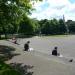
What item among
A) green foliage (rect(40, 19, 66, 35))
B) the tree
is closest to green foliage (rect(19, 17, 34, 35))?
green foliage (rect(40, 19, 66, 35))

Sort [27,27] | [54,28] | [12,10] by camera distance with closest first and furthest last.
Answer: [12,10] → [27,27] → [54,28]

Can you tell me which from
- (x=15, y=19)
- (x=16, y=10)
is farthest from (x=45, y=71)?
(x=15, y=19)

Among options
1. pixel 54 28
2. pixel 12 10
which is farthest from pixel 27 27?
pixel 12 10

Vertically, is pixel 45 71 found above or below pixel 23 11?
below

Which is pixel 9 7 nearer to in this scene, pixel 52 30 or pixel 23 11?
pixel 23 11

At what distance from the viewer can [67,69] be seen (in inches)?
606

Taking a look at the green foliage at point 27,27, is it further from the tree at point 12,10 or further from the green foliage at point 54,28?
the tree at point 12,10

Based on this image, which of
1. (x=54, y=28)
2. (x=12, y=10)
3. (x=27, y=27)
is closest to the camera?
(x=12, y=10)

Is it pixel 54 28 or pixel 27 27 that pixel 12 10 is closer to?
pixel 27 27

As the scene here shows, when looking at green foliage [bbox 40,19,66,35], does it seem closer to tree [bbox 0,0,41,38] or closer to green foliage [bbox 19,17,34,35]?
green foliage [bbox 19,17,34,35]

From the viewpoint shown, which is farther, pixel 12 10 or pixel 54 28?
pixel 54 28

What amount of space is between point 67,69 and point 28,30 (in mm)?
105398

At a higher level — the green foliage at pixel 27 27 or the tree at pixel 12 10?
the tree at pixel 12 10

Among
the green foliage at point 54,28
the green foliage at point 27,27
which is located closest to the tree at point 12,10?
the green foliage at point 27,27
